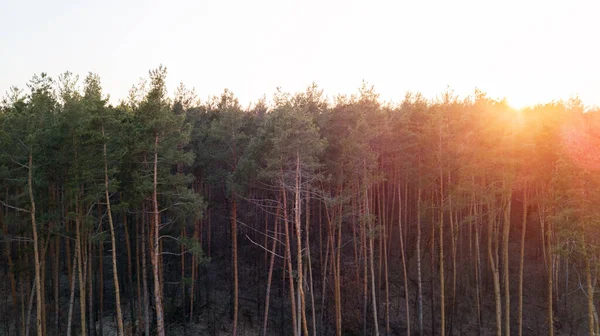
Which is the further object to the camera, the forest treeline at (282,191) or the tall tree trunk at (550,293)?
the forest treeline at (282,191)

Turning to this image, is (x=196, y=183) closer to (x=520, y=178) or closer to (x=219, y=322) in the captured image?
(x=219, y=322)

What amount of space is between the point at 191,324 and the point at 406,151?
1649cm

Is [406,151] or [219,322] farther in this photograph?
[219,322]

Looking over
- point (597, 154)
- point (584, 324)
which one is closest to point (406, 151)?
point (597, 154)

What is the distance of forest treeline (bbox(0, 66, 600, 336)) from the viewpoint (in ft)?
57.3

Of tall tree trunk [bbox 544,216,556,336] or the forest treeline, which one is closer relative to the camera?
tall tree trunk [bbox 544,216,556,336]

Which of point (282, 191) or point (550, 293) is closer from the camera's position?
point (550, 293)

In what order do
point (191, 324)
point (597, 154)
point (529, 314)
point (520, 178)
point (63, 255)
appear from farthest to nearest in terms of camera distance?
point (63, 255) → point (529, 314) → point (191, 324) → point (520, 178) → point (597, 154)

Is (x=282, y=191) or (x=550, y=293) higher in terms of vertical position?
(x=282, y=191)

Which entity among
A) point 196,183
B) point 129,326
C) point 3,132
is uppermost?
point 3,132

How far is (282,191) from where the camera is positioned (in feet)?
71.9

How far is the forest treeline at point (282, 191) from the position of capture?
17469 millimetres

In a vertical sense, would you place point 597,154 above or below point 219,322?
above

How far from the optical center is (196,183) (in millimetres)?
30719
